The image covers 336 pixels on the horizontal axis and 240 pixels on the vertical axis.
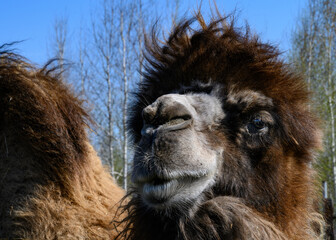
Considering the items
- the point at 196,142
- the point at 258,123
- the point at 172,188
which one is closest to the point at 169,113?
the point at 196,142

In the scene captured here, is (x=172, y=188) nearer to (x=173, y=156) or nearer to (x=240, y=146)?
(x=173, y=156)

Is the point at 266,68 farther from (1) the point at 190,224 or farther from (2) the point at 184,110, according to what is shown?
(1) the point at 190,224

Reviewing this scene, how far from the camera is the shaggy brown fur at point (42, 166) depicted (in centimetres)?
298

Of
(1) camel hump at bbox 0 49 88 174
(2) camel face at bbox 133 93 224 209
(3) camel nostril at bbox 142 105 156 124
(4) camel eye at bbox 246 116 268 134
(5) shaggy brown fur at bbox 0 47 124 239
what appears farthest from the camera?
(1) camel hump at bbox 0 49 88 174

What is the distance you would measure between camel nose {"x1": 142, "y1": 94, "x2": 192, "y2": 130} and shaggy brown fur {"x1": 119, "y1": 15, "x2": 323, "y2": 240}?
2 cm

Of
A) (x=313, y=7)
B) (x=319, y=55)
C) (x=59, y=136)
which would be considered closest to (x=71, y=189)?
(x=59, y=136)

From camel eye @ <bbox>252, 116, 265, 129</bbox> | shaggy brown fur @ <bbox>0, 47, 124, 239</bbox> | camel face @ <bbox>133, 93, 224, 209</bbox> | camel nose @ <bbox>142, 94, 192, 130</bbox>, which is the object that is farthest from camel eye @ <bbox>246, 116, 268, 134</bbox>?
shaggy brown fur @ <bbox>0, 47, 124, 239</bbox>

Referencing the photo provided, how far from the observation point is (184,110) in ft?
8.21

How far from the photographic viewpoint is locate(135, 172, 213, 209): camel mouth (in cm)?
238

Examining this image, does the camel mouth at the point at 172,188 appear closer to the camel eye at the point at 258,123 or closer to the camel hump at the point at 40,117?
the camel eye at the point at 258,123

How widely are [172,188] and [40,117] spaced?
137 cm

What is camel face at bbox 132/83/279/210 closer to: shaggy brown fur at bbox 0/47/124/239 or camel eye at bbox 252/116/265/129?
camel eye at bbox 252/116/265/129

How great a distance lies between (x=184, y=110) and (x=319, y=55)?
19.3 m

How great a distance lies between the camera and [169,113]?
2467 millimetres
